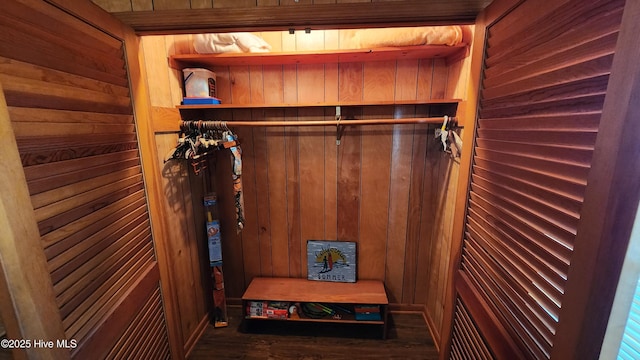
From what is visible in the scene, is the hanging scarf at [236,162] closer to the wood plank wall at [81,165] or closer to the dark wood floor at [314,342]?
the wood plank wall at [81,165]

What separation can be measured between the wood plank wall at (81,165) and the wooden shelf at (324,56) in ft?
2.25

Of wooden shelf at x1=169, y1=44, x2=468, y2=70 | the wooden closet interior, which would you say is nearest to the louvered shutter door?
the wooden closet interior

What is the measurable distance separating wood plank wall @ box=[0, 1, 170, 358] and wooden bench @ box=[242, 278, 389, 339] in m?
0.90

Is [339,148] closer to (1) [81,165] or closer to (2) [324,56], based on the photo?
(2) [324,56]

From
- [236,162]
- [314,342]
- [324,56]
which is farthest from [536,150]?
[314,342]

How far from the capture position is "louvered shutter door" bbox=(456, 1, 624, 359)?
1.80 feet

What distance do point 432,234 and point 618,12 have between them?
173 cm

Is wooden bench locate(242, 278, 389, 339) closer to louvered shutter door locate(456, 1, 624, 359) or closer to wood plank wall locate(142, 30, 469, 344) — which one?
wood plank wall locate(142, 30, 469, 344)

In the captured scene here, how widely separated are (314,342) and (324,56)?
2.05m

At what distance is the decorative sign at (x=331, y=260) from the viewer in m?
2.10

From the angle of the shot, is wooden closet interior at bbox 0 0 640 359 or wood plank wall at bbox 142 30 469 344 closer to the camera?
wooden closet interior at bbox 0 0 640 359

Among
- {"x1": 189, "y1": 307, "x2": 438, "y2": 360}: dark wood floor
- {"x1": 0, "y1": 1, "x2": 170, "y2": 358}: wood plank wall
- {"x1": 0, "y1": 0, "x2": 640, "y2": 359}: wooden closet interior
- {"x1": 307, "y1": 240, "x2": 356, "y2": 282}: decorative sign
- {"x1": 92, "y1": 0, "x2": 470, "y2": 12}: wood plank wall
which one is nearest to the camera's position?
{"x1": 0, "y1": 0, "x2": 640, "y2": 359}: wooden closet interior

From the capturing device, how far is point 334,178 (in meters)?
2.00

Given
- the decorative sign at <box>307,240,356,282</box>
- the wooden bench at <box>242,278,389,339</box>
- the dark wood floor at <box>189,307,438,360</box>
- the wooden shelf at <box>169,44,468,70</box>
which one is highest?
the wooden shelf at <box>169,44,468,70</box>
